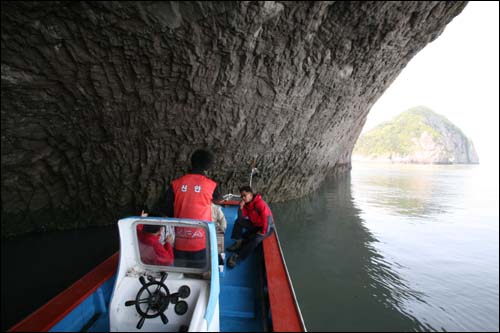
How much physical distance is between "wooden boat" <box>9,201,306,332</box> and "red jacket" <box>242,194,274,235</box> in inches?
52.0

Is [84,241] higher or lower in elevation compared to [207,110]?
lower

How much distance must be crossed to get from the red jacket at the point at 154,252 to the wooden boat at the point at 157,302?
0.04m

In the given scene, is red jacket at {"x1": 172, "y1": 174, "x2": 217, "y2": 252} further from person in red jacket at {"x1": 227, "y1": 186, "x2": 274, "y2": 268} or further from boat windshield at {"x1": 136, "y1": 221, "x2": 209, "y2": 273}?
person in red jacket at {"x1": 227, "y1": 186, "x2": 274, "y2": 268}

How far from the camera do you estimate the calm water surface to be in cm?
376

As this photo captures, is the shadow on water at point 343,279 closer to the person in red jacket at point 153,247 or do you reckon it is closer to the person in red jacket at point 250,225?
the person in red jacket at point 250,225

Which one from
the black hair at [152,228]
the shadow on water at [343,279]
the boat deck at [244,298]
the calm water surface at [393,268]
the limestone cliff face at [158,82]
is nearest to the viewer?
the black hair at [152,228]

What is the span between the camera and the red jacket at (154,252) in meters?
2.37

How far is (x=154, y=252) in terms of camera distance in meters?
2.40

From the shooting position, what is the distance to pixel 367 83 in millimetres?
8359

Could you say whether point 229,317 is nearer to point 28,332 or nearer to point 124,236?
point 124,236

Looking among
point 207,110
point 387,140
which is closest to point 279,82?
point 207,110

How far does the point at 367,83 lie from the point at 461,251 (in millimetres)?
5991

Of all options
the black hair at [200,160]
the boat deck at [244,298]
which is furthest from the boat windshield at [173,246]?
the boat deck at [244,298]

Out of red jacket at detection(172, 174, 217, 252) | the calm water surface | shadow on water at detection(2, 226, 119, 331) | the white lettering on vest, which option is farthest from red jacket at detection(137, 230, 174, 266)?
shadow on water at detection(2, 226, 119, 331)
